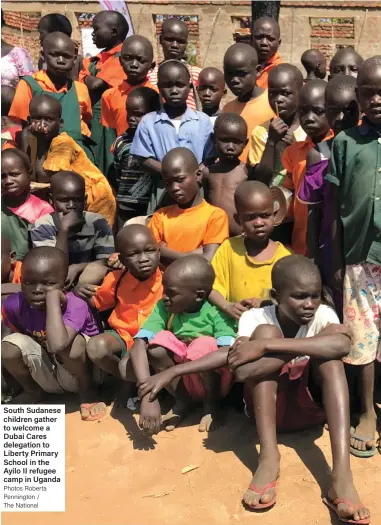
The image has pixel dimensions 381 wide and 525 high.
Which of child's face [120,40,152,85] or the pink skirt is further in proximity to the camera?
child's face [120,40,152,85]

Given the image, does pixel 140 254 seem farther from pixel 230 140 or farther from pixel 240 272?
pixel 230 140

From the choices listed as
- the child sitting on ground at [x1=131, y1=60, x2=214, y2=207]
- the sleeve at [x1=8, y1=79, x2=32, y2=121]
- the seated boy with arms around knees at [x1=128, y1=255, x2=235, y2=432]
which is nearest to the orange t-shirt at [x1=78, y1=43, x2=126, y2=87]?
the sleeve at [x1=8, y1=79, x2=32, y2=121]

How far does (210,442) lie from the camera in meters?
3.30

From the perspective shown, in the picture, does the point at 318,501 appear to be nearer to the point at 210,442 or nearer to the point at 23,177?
the point at 210,442

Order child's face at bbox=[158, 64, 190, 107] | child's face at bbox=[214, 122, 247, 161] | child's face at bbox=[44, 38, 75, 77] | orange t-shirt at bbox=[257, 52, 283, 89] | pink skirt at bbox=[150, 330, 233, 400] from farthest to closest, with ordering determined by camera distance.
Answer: orange t-shirt at bbox=[257, 52, 283, 89]
child's face at bbox=[44, 38, 75, 77]
child's face at bbox=[158, 64, 190, 107]
child's face at bbox=[214, 122, 247, 161]
pink skirt at bbox=[150, 330, 233, 400]

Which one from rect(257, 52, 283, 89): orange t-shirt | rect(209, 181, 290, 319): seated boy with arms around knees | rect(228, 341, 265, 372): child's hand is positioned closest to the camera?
rect(228, 341, 265, 372): child's hand

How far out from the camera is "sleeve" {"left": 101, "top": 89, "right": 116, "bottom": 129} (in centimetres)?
509

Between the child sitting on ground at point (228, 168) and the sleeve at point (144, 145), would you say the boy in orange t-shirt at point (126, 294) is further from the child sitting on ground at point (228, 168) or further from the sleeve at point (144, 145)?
the sleeve at point (144, 145)

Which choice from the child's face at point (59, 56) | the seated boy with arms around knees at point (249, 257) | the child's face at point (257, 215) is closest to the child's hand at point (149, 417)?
the seated boy with arms around knees at point (249, 257)

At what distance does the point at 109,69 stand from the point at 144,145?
58.6 inches

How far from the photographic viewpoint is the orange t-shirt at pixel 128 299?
366 cm

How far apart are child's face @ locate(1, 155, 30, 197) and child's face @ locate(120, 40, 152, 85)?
1291 mm

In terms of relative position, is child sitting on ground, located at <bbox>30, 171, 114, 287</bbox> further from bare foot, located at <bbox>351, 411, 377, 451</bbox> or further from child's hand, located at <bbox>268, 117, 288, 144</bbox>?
bare foot, located at <bbox>351, 411, 377, 451</bbox>

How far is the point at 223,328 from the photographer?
3375 millimetres
